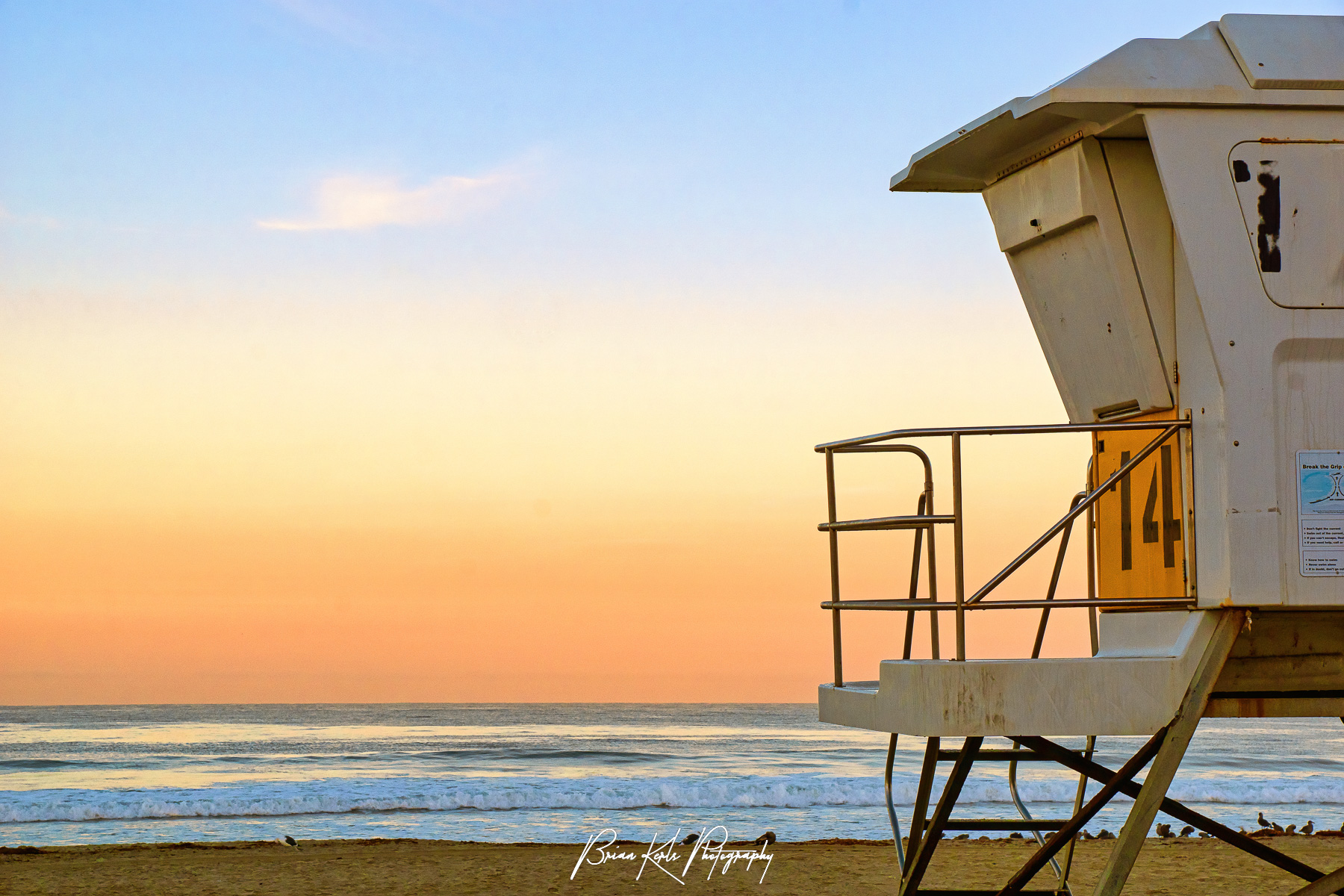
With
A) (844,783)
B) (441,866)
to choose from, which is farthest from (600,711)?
(441,866)

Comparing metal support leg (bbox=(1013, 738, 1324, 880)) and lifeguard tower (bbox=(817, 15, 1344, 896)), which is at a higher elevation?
lifeguard tower (bbox=(817, 15, 1344, 896))

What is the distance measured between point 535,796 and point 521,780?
4347 mm

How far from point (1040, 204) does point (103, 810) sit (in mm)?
21454

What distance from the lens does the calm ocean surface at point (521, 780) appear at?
66.8 ft

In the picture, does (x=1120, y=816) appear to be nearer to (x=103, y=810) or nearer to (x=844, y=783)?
(x=844, y=783)

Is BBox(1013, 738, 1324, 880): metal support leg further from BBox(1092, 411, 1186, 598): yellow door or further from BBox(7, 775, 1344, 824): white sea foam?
BBox(7, 775, 1344, 824): white sea foam

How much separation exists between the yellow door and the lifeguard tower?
25 millimetres

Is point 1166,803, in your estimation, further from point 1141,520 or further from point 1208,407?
point 1208,407

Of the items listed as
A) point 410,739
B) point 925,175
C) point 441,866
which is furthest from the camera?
point 410,739

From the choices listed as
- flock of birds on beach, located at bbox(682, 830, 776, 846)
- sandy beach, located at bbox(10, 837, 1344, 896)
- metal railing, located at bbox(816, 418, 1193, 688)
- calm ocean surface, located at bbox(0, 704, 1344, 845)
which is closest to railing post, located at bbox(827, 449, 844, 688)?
metal railing, located at bbox(816, 418, 1193, 688)

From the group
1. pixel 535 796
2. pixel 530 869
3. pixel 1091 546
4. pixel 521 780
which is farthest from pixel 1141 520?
pixel 521 780

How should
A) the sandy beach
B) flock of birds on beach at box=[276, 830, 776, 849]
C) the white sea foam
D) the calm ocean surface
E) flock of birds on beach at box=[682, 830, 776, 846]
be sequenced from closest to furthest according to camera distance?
the sandy beach < flock of birds on beach at box=[276, 830, 776, 849] < flock of birds on beach at box=[682, 830, 776, 846] < the calm ocean surface < the white sea foam

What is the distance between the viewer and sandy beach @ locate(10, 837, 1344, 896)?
39.0 ft

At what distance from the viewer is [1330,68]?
198 inches
